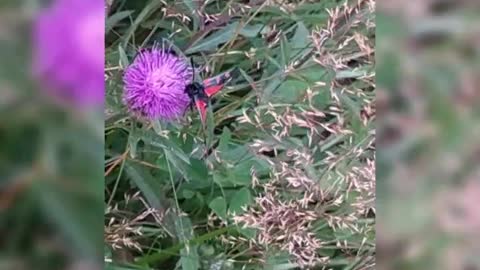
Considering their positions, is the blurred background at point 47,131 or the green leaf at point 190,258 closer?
the blurred background at point 47,131

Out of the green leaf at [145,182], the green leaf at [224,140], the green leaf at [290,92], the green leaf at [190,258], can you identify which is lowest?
the green leaf at [190,258]

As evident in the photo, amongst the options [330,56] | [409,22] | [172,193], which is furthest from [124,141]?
[409,22]

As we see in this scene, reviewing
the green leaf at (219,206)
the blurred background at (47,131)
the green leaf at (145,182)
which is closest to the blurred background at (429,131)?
the green leaf at (219,206)

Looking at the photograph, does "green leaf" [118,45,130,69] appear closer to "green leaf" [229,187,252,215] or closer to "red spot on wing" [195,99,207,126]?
"red spot on wing" [195,99,207,126]

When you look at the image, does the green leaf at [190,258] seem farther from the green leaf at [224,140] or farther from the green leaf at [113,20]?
the green leaf at [113,20]

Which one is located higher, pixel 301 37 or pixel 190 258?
pixel 301 37

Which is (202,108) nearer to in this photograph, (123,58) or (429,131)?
(123,58)

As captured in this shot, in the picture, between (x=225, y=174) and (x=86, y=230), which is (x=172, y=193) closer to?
(x=225, y=174)

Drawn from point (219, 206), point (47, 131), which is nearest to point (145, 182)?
point (219, 206)
